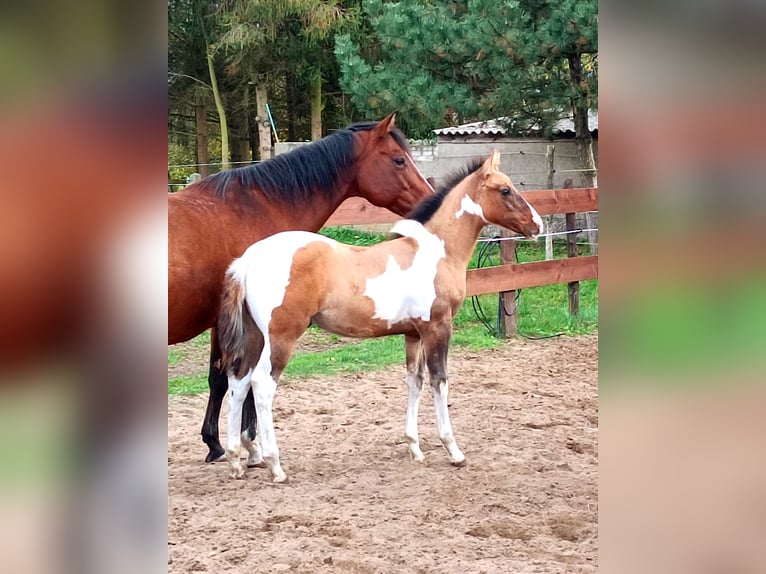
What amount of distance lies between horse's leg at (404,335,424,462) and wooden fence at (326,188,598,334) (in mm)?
2615

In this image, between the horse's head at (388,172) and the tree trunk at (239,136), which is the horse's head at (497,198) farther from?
the tree trunk at (239,136)

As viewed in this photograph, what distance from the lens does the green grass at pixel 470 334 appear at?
6.06 metres

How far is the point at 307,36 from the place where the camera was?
1423 centimetres

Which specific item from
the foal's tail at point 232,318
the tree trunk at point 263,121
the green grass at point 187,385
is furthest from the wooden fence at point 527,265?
the tree trunk at point 263,121

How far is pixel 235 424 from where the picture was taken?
3.74 metres

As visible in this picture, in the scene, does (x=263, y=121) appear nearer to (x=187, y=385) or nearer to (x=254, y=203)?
(x=187, y=385)

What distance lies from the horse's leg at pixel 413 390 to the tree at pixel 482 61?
540 centimetres

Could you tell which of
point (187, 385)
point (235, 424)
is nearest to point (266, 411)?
point (235, 424)

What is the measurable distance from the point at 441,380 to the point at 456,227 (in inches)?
32.6

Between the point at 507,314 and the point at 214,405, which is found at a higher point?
the point at 507,314

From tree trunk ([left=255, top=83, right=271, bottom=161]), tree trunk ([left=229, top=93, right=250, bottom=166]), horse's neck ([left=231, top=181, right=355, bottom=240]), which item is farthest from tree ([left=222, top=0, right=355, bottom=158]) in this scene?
horse's neck ([left=231, top=181, right=355, bottom=240])

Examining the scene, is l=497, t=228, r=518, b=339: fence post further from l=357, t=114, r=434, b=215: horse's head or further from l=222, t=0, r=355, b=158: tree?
l=222, t=0, r=355, b=158: tree

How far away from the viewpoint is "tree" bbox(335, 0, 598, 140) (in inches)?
336
